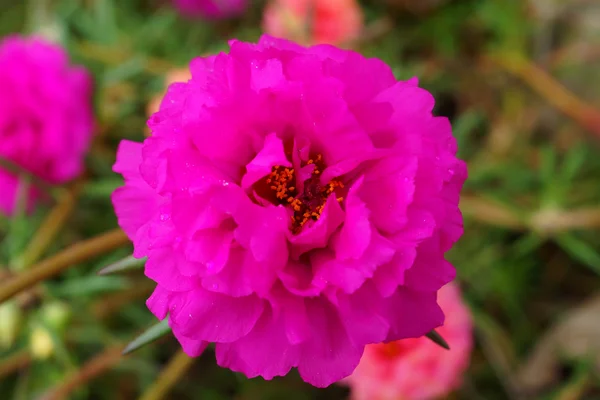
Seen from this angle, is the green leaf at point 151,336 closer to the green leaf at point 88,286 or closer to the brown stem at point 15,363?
the green leaf at point 88,286

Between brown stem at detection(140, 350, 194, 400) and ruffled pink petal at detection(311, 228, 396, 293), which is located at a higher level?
ruffled pink petal at detection(311, 228, 396, 293)

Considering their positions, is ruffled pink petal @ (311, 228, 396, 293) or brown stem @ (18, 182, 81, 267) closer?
ruffled pink petal @ (311, 228, 396, 293)

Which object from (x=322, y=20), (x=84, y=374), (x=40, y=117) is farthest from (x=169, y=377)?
(x=322, y=20)

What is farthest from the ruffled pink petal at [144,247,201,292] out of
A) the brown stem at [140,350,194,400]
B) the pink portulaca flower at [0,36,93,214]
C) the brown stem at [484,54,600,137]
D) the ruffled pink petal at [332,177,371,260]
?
the brown stem at [484,54,600,137]

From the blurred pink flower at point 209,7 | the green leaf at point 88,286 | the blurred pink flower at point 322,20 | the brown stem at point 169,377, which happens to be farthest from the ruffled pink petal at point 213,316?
the blurred pink flower at point 209,7

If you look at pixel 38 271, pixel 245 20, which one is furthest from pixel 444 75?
pixel 38 271

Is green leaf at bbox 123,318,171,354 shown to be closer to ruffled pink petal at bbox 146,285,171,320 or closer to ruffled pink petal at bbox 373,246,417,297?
ruffled pink petal at bbox 146,285,171,320
